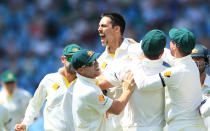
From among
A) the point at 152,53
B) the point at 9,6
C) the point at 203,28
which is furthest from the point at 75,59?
the point at 9,6

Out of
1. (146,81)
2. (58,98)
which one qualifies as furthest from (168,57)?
(58,98)

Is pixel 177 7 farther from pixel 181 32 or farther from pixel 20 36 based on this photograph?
pixel 181 32

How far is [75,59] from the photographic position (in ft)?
19.0

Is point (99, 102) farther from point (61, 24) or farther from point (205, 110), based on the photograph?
point (61, 24)

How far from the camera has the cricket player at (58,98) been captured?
689 cm

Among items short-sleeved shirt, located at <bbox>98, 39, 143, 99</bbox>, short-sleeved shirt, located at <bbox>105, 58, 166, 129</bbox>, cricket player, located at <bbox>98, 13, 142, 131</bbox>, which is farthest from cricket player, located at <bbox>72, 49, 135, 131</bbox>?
cricket player, located at <bbox>98, 13, 142, 131</bbox>

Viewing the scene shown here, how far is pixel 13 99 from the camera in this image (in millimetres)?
10977

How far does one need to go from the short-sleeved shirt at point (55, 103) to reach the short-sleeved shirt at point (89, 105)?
0.99 metres

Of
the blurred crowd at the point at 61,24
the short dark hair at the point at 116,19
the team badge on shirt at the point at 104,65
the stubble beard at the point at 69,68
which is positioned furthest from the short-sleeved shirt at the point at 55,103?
the blurred crowd at the point at 61,24

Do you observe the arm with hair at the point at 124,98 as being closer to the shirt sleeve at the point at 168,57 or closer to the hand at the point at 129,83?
the hand at the point at 129,83

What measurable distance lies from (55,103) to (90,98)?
1.42 m

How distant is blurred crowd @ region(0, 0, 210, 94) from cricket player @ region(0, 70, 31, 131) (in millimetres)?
2200

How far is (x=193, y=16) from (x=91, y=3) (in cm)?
323

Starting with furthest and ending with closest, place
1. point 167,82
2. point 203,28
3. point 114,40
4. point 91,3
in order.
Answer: point 91,3 < point 203,28 < point 114,40 < point 167,82
